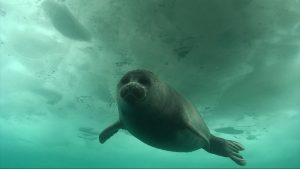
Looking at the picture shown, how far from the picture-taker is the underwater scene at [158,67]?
467 centimetres

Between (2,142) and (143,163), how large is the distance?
1745 cm

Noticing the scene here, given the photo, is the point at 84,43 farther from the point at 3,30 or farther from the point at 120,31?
the point at 3,30

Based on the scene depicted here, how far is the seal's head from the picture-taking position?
12.3 feet

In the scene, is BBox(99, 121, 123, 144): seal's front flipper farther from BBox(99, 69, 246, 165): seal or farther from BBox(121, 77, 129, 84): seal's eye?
BBox(121, 77, 129, 84): seal's eye

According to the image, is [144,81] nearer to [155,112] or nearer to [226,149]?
[155,112]

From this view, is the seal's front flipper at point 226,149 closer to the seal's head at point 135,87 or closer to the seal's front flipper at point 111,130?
the seal's front flipper at point 111,130

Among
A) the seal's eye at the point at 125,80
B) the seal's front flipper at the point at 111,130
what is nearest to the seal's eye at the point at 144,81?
the seal's eye at the point at 125,80

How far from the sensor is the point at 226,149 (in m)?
5.93

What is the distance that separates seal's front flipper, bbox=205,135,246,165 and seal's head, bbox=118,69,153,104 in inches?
100

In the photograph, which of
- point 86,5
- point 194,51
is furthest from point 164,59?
point 86,5

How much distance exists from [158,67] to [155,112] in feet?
29.5

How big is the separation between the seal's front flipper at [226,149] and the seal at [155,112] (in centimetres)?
102

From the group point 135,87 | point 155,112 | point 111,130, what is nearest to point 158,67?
point 111,130

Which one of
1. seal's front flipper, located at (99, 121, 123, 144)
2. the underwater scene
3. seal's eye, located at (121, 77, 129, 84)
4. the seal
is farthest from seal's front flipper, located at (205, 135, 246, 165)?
seal's eye, located at (121, 77, 129, 84)
